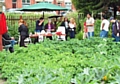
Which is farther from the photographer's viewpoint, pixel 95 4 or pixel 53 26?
pixel 95 4

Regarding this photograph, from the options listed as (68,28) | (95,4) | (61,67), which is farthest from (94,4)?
(61,67)

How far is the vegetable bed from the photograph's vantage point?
4767 mm

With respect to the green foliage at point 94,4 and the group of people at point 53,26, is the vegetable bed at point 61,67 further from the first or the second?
the green foliage at point 94,4

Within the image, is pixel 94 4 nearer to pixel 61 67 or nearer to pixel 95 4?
pixel 95 4

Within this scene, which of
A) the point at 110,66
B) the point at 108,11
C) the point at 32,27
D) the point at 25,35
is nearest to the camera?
the point at 110,66

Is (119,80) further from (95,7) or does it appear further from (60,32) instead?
(95,7)

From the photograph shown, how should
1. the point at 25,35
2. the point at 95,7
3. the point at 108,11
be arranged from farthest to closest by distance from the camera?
the point at 108,11 < the point at 95,7 < the point at 25,35

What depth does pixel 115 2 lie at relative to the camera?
22703 mm

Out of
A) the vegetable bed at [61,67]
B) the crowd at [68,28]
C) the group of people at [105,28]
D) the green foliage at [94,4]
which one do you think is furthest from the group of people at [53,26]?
the vegetable bed at [61,67]

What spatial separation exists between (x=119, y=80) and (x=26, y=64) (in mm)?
2385

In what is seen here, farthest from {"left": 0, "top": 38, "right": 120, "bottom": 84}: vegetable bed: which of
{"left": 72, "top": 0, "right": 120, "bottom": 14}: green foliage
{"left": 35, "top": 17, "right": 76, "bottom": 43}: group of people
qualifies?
{"left": 72, "top": 0, "right": 120, "bottom": 14}: green foliage

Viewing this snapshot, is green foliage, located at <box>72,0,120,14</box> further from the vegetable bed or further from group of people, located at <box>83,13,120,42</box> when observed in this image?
the vegetable bed

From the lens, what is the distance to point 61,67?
580 cm

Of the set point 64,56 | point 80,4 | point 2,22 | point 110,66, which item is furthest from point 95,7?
point 110,66
